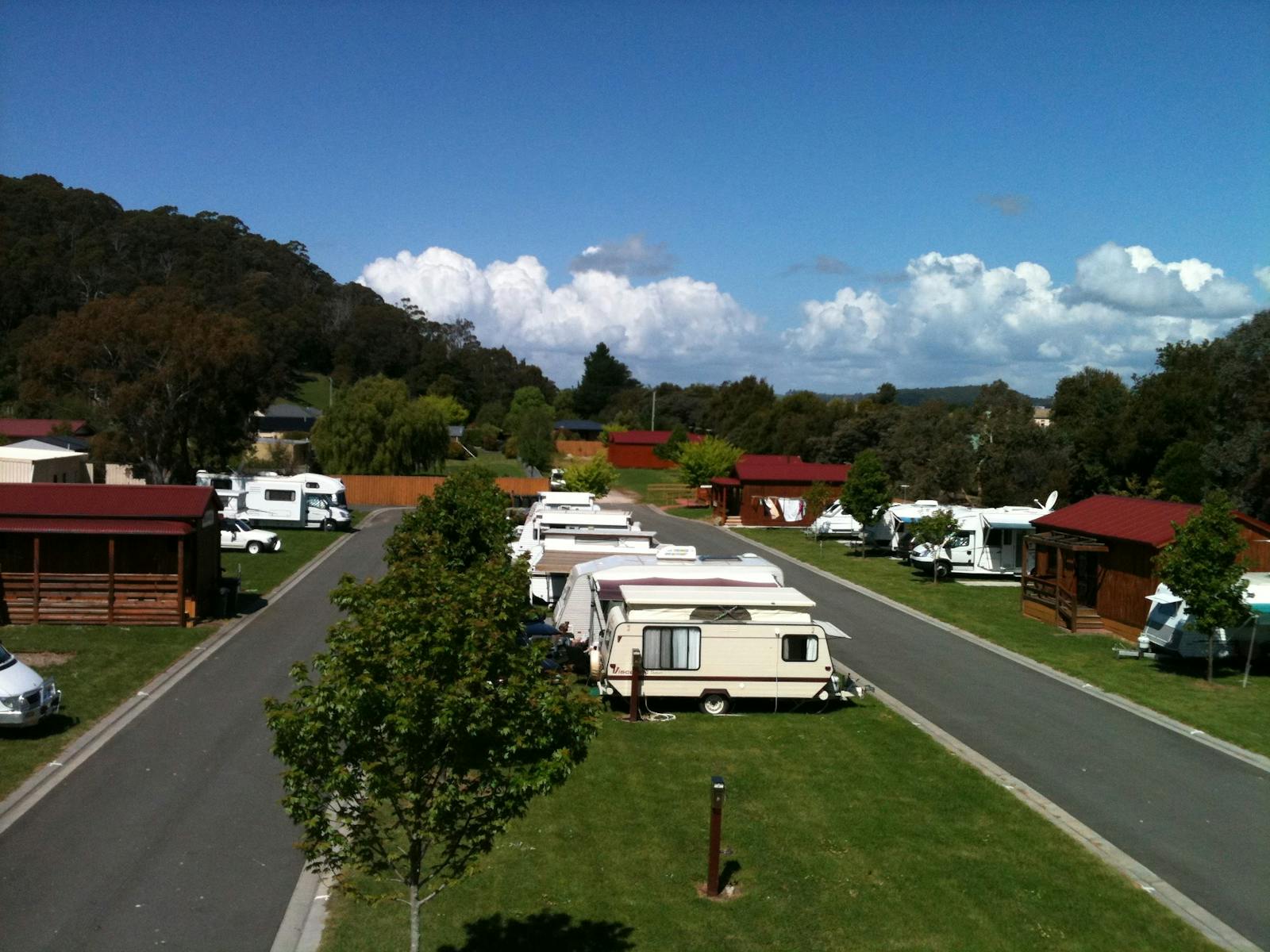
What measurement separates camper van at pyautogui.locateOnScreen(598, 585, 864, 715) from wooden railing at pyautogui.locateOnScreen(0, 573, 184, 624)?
12729 millimetres

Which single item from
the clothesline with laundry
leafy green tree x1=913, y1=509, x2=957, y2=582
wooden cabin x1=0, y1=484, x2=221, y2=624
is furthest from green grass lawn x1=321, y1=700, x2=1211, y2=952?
the clothesline with laundry

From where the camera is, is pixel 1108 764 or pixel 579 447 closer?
pixel 1108 764

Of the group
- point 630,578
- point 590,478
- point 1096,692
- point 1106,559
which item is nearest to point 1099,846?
point 1096,692

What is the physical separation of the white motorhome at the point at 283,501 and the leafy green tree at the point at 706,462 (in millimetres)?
26556

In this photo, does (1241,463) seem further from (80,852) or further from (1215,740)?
(80,852)

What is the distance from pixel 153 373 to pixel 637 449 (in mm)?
65685

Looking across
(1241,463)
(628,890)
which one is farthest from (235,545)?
(1241,463)

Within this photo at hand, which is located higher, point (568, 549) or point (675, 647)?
point (568, 549)

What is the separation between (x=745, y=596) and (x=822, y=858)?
27.3 feet

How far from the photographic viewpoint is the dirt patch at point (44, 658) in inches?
855

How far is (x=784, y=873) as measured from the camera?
40.2 ft

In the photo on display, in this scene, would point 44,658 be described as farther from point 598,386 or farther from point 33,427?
point 598,386

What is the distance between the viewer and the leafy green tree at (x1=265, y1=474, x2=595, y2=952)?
24.4 feet

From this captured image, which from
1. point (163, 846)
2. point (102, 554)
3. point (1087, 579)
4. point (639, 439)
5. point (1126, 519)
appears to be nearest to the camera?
point (163, 846)
